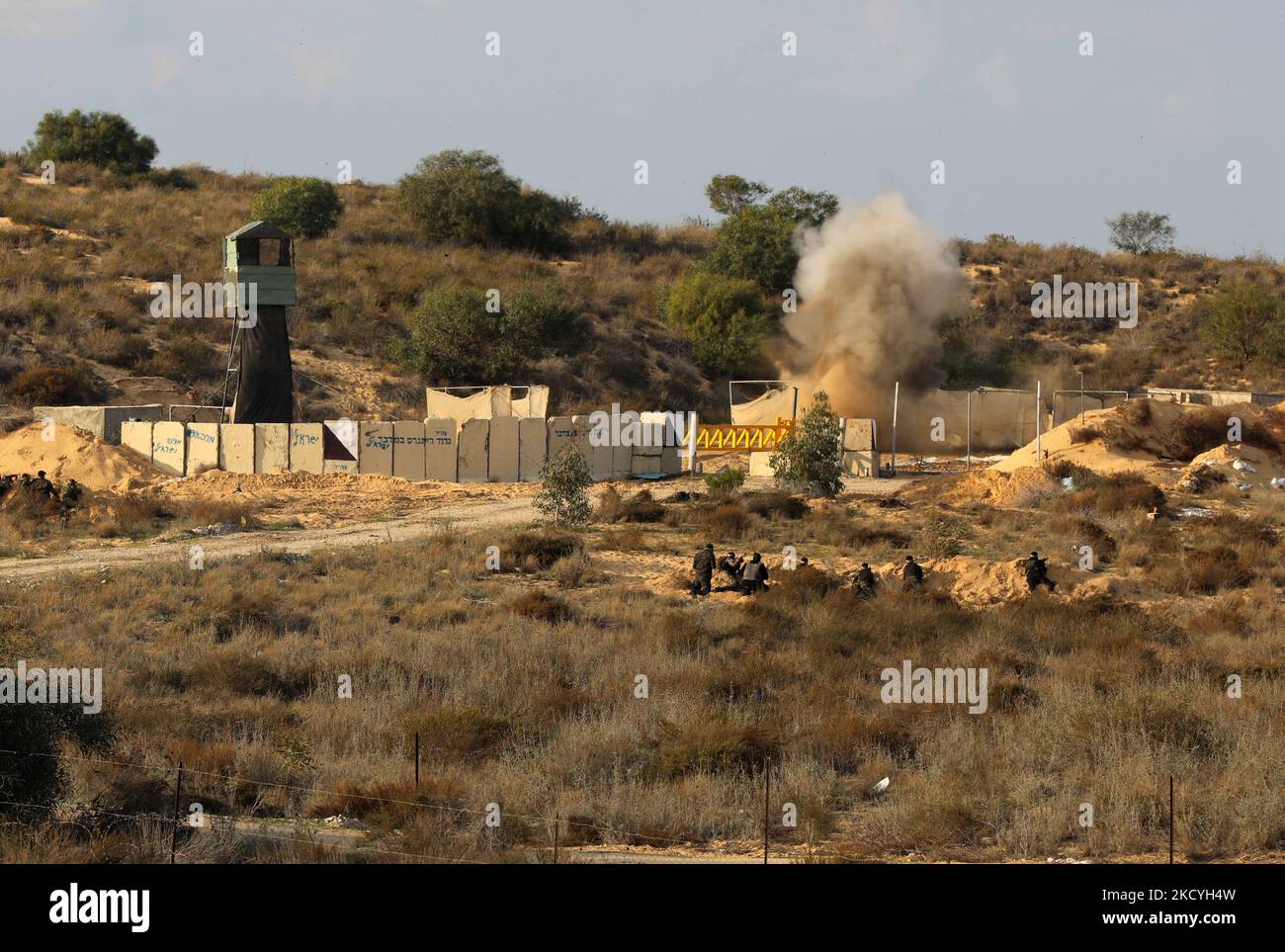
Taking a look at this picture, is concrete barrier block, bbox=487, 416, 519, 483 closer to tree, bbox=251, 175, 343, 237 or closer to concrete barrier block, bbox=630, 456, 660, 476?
concrete barrier block, bbox=630, 456, 660, 476

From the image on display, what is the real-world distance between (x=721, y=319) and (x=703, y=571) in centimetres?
3640

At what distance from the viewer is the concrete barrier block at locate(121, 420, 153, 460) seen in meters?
37.8

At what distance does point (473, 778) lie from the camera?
1348 cm

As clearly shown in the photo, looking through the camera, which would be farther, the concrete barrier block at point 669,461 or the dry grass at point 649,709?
the concrete barrier block at point 669,461

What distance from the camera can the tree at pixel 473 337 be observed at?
51594 millimetres

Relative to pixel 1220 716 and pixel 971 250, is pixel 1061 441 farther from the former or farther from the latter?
pixel 971 250

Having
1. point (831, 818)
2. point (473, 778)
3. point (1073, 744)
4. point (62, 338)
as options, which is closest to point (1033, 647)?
point (1073, 744)

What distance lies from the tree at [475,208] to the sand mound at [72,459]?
3601 cm

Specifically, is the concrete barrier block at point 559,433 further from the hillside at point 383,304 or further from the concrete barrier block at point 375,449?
the hillside at point 383,304

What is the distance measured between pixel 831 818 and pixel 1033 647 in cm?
837

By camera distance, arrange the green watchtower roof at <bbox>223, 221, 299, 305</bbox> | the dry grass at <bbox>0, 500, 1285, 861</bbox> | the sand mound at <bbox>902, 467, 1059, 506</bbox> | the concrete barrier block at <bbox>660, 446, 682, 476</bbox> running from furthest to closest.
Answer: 1. the concrete barrier block at <bbox>660, 446, 682, 476</bbox>
2. the green watchtower roof at <bbox>223, 221, 299, 305</bbox>
3. the sand mound at <bbox>902, 467, 1059, 506</bbox>
4. the dry grass at <bbox>0, 500, 1285, 861</bbox>

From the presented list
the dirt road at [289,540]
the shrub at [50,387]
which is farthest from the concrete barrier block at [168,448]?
the dirt road at [289,540]

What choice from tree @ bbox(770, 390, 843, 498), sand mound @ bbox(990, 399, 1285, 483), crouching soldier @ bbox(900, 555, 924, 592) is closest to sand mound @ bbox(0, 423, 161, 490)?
tree @ bbox(770, 390, 843, 498)

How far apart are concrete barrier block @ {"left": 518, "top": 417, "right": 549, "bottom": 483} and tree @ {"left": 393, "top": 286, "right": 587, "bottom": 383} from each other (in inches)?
549
